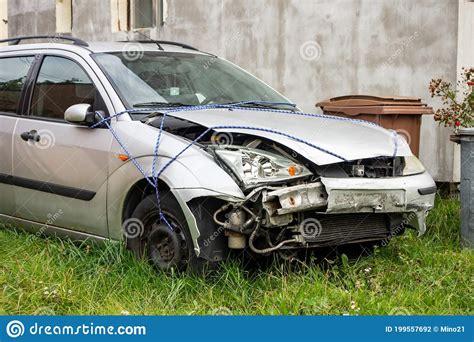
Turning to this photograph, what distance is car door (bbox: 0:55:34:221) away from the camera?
5418 mm

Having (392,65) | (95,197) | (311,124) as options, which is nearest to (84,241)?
(95,197)

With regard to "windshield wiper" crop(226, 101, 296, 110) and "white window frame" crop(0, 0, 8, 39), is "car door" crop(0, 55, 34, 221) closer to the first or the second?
"windshield wiper" crop(226, 101, 296, 110)

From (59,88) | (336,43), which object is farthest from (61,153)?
(336,43)

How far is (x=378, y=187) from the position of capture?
13.9 ft

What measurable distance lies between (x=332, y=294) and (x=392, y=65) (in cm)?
454

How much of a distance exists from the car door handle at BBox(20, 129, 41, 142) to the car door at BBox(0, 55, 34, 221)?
21 cm

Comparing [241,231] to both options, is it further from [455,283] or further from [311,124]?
[455,283]

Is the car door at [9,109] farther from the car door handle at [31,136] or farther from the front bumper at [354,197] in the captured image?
the front bumper at [354,197]

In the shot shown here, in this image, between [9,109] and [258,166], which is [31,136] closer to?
[9,109]

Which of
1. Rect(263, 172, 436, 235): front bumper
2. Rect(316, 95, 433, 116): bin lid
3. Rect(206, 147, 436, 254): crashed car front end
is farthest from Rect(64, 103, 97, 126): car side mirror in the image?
Rect(316, 95, 433, 116): bin lid

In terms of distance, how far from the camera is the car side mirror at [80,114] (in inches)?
185

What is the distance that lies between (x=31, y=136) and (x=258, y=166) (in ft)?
6.49

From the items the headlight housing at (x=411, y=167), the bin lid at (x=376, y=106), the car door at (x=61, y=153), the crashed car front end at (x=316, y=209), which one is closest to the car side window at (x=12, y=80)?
the car door at (x=61, y=153)

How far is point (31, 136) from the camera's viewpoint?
5.20m
